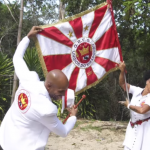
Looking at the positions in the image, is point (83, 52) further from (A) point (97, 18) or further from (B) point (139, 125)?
(B) point (139, 125)

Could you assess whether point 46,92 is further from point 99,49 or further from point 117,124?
point 117,124

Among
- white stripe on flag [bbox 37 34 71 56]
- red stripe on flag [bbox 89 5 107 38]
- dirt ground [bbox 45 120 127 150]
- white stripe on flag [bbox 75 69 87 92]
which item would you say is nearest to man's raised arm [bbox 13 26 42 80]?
white stripe on flag [bbox 37 34 71 56]

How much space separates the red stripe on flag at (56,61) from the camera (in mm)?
3334

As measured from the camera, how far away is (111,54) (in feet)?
12.1

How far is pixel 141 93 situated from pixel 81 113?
4820mm

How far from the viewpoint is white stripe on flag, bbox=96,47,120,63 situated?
12.0ft

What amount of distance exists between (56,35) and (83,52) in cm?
46

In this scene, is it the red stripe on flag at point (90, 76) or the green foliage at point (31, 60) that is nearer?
the red stripe on flag at point (90, 76)

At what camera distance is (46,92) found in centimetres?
170

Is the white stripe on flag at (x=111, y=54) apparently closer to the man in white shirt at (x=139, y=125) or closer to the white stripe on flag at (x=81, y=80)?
the white stripe on flag at (x=81, y=80)

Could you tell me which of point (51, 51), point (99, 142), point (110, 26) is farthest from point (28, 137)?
point (99, 142)

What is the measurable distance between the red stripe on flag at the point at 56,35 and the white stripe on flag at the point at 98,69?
0.48 meters

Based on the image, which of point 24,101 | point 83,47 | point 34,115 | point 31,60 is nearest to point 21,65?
point 24,101

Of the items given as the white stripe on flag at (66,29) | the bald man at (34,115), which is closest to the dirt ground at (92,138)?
the white stripe on flag at (66,29)
